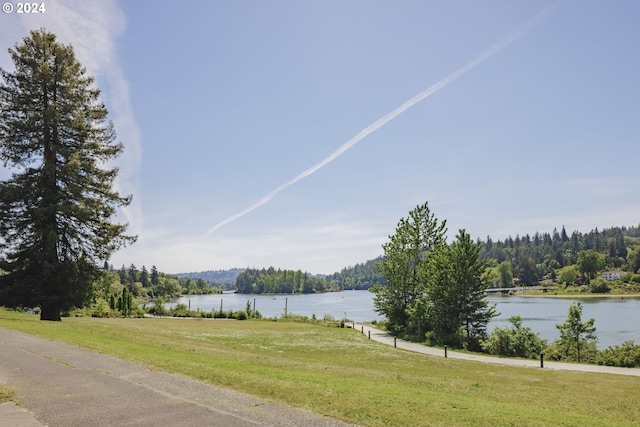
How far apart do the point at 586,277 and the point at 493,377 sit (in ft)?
605

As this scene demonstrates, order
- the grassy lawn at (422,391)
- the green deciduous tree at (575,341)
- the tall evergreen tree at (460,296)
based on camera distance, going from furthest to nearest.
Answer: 1. the tall evergreen tree at (460,296)
2. the green deciduous tree at (575,341)
3. the grassy lawn at (422,391)

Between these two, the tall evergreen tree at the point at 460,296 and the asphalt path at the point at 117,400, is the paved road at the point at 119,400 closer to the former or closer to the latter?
the asphalt path at the point at 117,400

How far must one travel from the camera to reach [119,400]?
7.83m

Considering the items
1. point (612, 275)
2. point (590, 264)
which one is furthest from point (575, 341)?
point (612, 275)

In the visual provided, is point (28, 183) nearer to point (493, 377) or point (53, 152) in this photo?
point (53, 152)

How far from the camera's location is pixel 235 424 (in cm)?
658

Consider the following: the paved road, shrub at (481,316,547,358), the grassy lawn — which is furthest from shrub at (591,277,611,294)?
the paved road

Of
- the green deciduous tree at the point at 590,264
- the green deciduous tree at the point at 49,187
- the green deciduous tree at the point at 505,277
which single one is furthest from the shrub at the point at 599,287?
the green deciduous tree at the point at 49,187

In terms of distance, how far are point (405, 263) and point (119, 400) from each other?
47.5 m

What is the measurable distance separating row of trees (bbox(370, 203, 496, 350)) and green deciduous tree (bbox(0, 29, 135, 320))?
3175 cm

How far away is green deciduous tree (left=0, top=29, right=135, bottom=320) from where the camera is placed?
2628cm

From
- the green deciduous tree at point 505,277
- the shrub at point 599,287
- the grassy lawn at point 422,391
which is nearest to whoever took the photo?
the grassy lawn at point 422,391

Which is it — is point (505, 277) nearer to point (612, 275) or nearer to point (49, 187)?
point (612, 275)

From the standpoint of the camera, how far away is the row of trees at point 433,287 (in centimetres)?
4209
